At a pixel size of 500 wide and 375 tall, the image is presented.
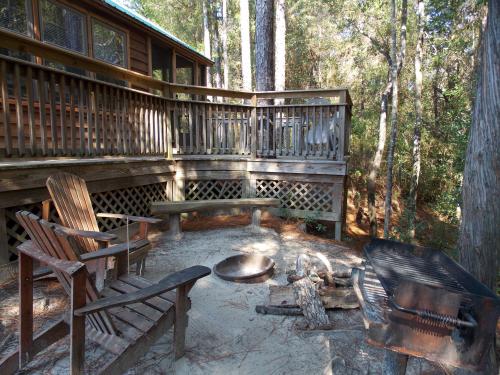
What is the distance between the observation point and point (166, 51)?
32.3 feet

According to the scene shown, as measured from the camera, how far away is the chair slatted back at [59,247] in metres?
1.81

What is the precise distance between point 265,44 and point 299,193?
419cm

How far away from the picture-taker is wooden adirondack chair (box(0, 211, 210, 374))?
1730mm

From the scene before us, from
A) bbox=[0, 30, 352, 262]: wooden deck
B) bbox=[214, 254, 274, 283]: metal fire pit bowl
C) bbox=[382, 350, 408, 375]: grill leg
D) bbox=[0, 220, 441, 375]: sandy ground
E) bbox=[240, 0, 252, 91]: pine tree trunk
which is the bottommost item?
bbox=[0, 220, 441, 375]: sandy ground

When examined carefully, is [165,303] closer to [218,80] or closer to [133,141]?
[133,141]

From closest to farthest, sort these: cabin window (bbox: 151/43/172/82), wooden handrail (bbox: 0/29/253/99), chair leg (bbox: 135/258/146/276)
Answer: wooden handrail (bbox: 0/29/253/99), chair leg (bbox: 135/258/146/276), cabin window (bbox: 151/43/172/82)

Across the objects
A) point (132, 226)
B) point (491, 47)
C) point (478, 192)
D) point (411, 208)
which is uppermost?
point (491, 47)

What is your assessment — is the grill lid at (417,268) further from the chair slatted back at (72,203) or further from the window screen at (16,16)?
the window screen at (16,16)

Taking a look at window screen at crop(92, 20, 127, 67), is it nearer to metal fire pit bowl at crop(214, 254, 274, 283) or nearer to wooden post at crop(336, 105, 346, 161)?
wooden post at crop(336, 105, 346, 161)

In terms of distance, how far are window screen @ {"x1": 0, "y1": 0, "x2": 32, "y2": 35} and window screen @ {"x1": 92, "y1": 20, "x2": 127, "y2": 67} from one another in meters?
1.41

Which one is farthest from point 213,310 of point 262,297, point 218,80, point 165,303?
point 218,80

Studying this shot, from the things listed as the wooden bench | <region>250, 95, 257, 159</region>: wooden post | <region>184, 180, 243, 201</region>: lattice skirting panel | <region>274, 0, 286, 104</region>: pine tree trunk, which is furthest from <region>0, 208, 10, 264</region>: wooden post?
<region>274, 0, 286, 104</region>: pine tree trunk

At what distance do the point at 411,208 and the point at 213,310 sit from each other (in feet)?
32.6

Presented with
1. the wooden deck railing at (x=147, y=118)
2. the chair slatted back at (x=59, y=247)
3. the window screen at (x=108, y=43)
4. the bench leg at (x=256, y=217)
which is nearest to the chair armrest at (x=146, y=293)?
the chair slatted back at (x=59, y=247)
